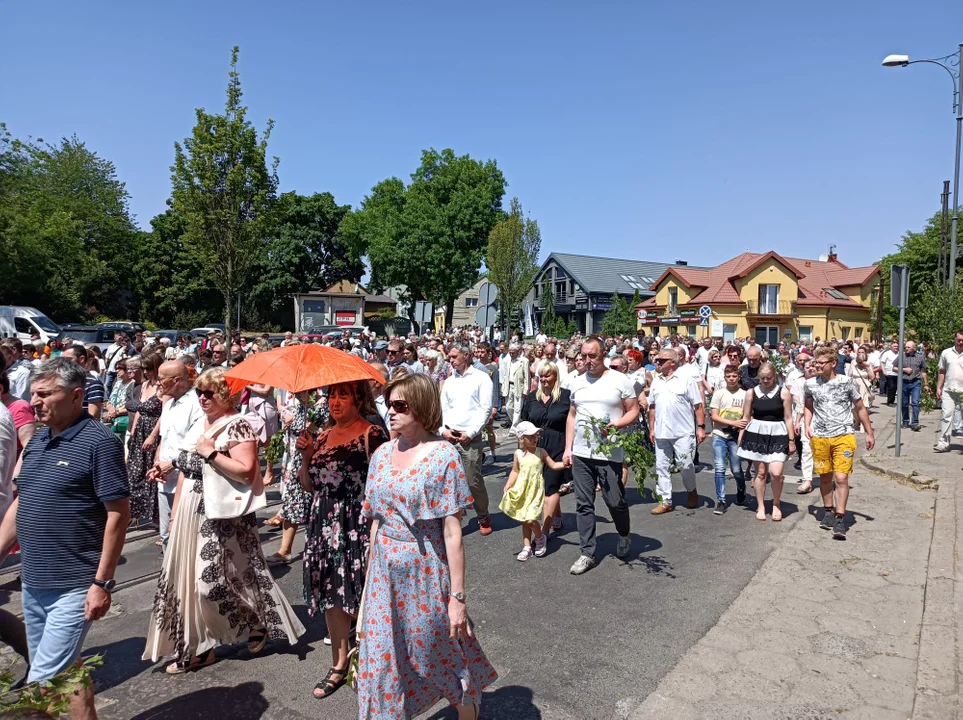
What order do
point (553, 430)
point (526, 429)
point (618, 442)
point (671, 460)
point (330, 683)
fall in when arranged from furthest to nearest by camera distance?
point (671, 460) < point (553, 430) < point (526, 429) < point (618, 442) < point (330, 683)

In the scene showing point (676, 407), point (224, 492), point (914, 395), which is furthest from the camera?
point (914, 395)

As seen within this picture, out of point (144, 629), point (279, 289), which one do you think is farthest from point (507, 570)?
point (279, 289)

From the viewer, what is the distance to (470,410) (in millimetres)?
6922

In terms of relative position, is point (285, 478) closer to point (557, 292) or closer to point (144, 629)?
point (144, 629)

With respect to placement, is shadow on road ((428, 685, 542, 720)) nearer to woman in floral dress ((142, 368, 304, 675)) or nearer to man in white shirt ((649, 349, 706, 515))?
woman in floral dress ((142, 368, 304, 675))

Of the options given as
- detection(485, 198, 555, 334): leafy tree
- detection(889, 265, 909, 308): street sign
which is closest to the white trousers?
detection(889, 265, 909, 308): street sign

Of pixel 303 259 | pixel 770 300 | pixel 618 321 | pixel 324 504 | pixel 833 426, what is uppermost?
pixel 303 259

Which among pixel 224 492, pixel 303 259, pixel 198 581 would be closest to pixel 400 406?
pixel 224 492

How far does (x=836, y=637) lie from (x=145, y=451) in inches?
238

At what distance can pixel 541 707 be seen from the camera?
148 inches

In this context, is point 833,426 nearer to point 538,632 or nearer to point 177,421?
point 538,632

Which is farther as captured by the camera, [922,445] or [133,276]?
[133,276]

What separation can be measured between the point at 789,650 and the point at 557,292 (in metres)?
61.7

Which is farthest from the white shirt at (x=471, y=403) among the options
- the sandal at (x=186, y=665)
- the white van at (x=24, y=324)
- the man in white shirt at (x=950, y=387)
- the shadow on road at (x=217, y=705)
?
the white van at (x=24, y=324)
